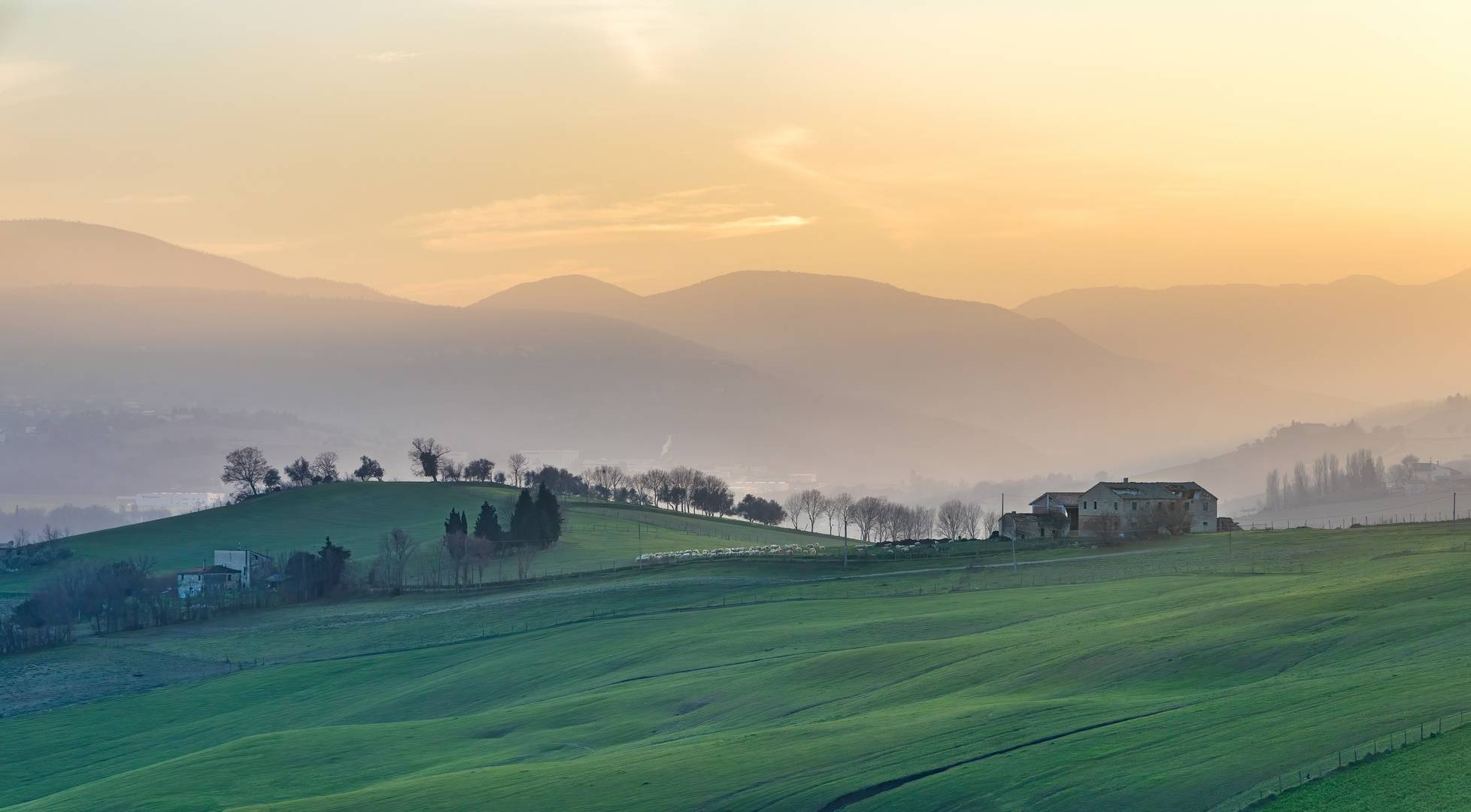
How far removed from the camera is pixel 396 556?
18212cm

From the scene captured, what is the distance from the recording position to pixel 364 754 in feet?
254

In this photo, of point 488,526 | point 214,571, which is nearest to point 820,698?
point 214,571

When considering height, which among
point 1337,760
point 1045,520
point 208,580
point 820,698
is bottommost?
point 820,698

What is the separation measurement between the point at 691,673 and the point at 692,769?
30.9 m

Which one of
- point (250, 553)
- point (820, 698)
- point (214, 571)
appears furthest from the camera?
point (250, 553)

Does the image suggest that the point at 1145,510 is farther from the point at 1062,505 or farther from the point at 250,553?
the point at 250,553

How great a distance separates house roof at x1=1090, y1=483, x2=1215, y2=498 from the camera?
164 m

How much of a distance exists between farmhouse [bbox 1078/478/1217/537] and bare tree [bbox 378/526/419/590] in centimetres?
7839

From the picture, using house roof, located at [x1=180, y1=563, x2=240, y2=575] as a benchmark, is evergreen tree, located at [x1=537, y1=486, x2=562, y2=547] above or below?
above

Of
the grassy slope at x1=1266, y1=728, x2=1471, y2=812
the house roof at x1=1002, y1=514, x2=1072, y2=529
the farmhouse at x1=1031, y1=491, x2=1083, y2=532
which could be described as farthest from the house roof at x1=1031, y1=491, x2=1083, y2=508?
the grassy slope at x1=1266, y1=728, x2=1471, y2=812

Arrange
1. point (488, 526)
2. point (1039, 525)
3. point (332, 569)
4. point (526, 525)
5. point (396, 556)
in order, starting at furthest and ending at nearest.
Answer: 1. point (488, 526)
2. point (526, 525)
3. point (396, 556)
4. point (1039, 525)
5. point (332, 569)

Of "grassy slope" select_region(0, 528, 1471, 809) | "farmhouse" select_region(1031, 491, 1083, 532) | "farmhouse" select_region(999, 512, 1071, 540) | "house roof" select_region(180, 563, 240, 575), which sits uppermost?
"farmhouse" select_region(1031, 491, 1083, 532)

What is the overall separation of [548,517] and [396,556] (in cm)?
2047

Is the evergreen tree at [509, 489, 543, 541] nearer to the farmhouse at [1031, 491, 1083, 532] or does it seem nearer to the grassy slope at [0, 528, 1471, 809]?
the grassy slope at [0, 528, 1471, 809]
